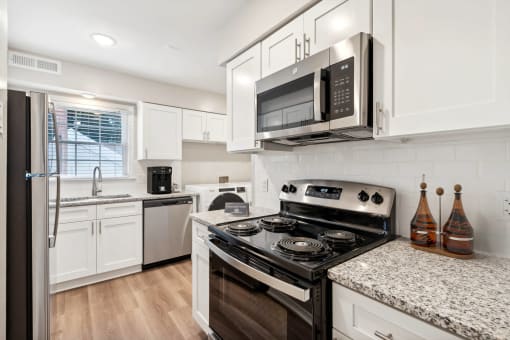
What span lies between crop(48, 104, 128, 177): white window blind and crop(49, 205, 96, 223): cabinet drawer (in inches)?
27.5

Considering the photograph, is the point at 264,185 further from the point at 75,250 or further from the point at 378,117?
the point at 75,250

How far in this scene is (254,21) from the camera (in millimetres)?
1758

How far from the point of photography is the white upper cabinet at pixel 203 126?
3592mm

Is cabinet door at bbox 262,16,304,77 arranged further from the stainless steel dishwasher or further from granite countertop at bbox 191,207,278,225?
the stainless steel dishwasher

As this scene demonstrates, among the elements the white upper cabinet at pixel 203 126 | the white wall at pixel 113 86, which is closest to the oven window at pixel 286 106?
the white upper cabinet at pixel 203 126

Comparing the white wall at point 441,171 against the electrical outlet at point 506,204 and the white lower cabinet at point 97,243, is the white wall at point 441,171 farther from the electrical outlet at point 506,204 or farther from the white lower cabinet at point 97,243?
the white lower cabinet at point 97,243

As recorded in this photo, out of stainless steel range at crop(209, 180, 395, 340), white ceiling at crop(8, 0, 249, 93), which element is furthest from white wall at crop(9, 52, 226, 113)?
stainless steel range at crop(209, 180, 395, 340)

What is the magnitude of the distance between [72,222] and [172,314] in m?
1.46

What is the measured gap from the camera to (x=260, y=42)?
5.63 feet

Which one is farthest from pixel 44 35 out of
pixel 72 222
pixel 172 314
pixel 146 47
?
pixel 172 314

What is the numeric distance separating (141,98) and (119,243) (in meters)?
1.94

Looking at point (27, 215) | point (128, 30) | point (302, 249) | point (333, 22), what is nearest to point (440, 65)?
point (333, 22)

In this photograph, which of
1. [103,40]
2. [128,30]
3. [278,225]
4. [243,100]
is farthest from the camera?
[103,40]

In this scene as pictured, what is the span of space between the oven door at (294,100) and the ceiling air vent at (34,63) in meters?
2.64
